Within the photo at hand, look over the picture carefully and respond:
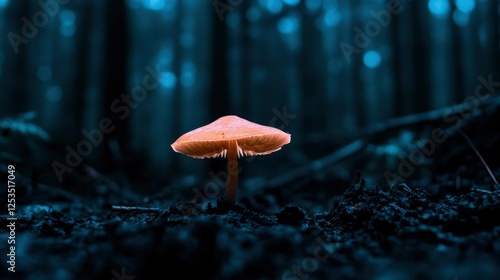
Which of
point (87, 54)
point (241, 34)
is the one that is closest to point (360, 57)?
point (241, 34)

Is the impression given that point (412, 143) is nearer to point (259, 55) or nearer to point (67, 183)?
point (67, 183)

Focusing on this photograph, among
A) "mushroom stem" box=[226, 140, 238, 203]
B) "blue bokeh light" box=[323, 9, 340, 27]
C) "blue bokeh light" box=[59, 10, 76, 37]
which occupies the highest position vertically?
"blue bokeh light" box=[59, 10, 76, 37]
